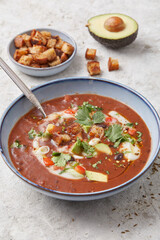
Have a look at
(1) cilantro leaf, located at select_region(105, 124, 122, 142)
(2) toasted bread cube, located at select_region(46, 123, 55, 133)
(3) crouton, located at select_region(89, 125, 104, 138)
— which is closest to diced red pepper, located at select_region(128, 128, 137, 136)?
(1) cilantro leaf, located at select_region(105, 124, 122, 142)

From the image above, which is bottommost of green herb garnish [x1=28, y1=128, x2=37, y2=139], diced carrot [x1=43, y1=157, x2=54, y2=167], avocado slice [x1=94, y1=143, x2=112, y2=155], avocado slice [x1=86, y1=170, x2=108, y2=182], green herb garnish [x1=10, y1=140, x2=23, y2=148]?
avocado slice [x1=94, y1=143, x2=112, y2=155]

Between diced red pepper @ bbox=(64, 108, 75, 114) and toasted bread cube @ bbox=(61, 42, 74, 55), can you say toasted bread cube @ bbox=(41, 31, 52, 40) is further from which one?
diced red pepper @ bbox=(64, 108, 75, 114)

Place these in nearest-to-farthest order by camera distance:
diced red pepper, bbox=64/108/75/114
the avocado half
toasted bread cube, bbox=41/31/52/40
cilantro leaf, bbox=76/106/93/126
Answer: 1. cilantro leaf, bbox=76/106/93/126
2. diced red pepper, bbox=64/108/75/114
3. the avocado half
4. toasted bread cube, bbox=41/31/52/40

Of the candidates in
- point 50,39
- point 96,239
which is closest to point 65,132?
point 96,239

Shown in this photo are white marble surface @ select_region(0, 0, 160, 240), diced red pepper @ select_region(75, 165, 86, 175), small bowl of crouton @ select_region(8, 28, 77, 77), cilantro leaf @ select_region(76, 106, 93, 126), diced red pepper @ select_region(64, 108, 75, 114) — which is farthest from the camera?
small bowl of crouton @ select_region(8, 28, 77, 77)

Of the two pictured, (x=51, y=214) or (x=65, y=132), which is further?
(x=65, y=132)

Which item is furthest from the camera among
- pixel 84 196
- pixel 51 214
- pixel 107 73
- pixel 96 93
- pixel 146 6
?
pixel 146 6

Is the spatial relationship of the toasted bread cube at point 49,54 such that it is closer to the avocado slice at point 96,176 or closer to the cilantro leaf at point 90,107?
the cilantro leaf at point 90,107

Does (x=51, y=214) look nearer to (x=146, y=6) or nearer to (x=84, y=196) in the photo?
(x=84, y=196)

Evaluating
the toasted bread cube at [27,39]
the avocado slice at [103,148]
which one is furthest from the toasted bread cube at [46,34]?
the avocado slice at [103,148]
